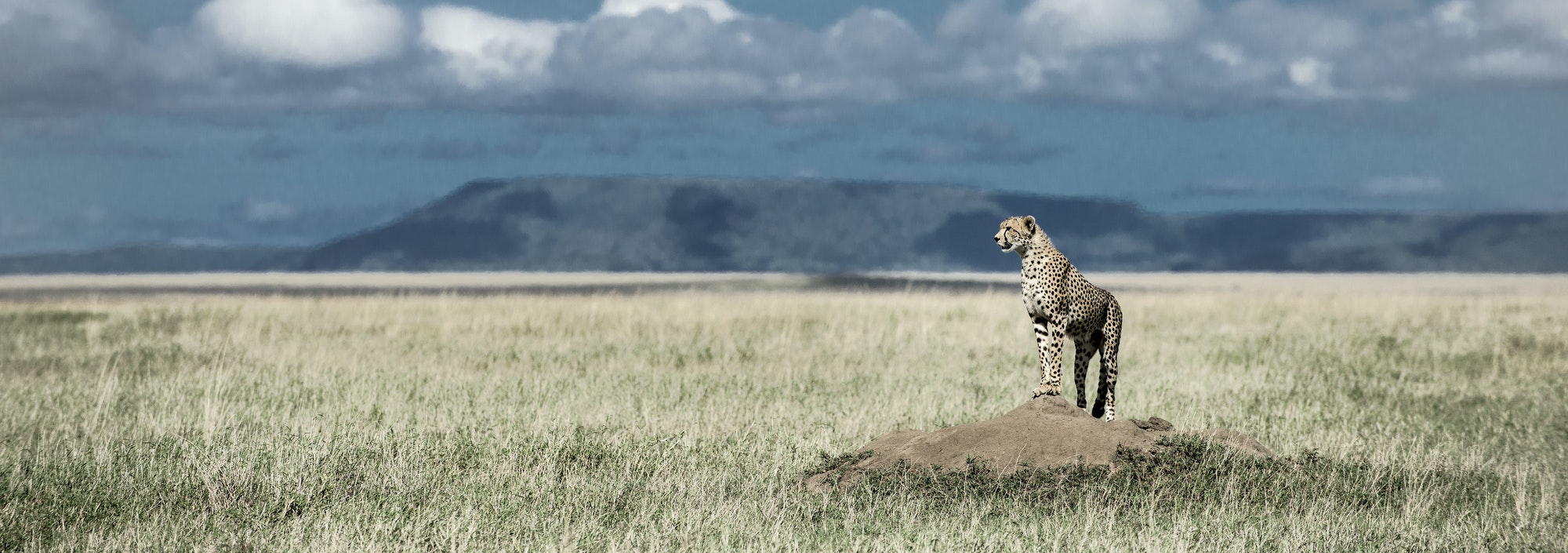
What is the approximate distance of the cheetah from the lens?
32.4 feet

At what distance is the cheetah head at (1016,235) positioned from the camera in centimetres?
986

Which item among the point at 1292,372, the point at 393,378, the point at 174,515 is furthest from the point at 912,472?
the point at 1292,372

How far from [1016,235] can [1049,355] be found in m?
0.99

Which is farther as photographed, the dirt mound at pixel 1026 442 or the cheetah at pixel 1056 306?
the cheetah at pixel 1056 306

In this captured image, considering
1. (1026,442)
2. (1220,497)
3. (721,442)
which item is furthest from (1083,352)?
(721,442)

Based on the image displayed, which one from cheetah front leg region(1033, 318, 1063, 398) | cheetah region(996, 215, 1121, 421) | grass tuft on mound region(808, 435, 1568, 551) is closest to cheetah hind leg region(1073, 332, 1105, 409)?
cheetah region(996, 215, 1121, 421)

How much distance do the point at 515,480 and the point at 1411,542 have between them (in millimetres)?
5898

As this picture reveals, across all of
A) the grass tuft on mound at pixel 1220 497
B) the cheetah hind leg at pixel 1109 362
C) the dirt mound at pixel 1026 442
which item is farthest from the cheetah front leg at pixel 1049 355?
the grass tuft on mound at pixel 1220 497

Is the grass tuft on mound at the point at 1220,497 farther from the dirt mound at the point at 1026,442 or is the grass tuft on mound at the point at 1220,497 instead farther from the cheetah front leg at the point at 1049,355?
the cheetah front leg at the point at 1049,355

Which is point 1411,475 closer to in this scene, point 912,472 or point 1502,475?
point 1502,475

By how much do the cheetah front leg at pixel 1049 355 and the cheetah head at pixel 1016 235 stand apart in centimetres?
61

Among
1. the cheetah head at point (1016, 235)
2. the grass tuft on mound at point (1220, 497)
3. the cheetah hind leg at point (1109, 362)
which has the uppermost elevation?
the cheetah head at point (1016, 235)

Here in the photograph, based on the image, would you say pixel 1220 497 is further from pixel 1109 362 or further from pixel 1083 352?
pixel 1083 352

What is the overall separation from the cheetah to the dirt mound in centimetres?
28
